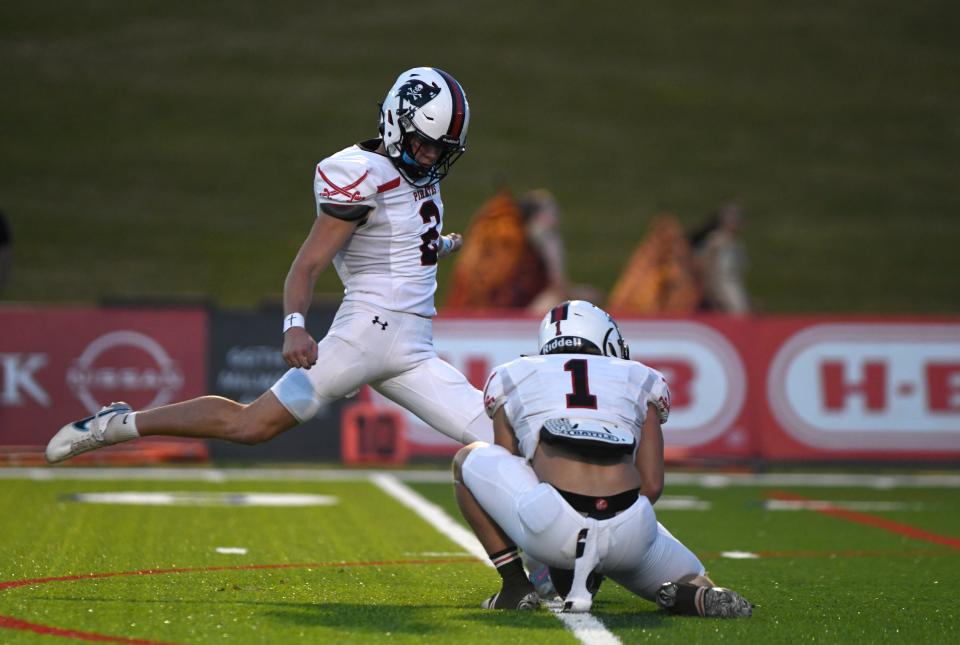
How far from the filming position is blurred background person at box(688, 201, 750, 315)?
1886 centimetres

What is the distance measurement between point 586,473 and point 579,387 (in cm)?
31

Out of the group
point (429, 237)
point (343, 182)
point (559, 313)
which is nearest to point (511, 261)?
point (429, 237)

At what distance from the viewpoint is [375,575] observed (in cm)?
746

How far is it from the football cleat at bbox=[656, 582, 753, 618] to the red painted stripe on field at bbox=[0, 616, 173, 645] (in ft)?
6.16

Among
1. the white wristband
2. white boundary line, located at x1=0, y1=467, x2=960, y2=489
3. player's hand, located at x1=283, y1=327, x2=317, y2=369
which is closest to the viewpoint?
player's hand, located at x1=283, y1=327, x2=317, y2=369

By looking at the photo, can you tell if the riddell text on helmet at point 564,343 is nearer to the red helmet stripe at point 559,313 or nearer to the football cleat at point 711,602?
the red helmet stripe at point 559,313

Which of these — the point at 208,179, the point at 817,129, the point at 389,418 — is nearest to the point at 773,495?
the point at 389,418

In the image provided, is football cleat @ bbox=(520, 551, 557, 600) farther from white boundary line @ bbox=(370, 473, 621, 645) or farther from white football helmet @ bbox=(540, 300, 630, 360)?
white football helmet @ bbox=(540, 300, 630, 360)

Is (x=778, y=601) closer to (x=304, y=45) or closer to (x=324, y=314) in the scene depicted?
(x=324, y=314)

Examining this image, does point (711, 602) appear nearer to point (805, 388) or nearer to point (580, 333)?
point (580, 333)

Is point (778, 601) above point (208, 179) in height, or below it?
below

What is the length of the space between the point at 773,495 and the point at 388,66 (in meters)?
30.2

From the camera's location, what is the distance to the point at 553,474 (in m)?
6.02

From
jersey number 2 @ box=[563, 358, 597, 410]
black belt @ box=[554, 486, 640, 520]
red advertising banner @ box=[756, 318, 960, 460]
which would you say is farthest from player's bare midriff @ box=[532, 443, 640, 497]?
red advertising banner @ box=[756, 318, 960, 460]
